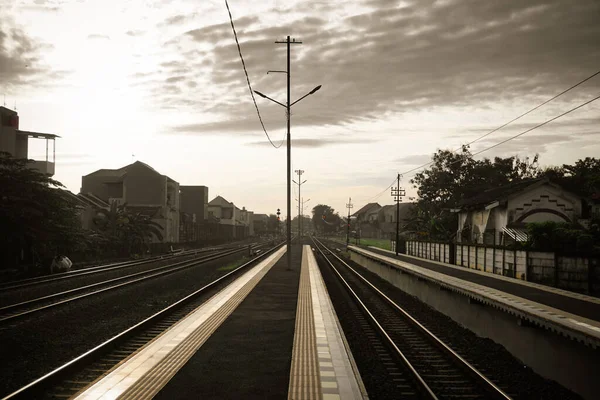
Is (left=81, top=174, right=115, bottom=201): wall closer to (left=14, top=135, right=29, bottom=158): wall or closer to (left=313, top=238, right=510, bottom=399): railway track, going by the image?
(left=14, top=135, right=29, bottom=158): wall

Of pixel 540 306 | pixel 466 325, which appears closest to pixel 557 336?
pixel 540 306

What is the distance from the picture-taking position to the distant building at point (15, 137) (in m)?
45.4

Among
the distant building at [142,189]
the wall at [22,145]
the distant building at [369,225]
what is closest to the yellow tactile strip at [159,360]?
the wall at [22,145]

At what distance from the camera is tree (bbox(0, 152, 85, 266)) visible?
25.3m

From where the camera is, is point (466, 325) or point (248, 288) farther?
point (248, 288)

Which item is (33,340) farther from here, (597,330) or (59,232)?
(59,232)

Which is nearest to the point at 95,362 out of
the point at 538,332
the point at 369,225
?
the point at 538,332

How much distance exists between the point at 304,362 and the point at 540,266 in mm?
13284

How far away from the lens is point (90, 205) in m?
48.4

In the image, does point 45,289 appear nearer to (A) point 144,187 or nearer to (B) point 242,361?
(B) point 242,361

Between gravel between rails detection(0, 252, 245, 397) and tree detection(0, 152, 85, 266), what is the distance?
350 inches

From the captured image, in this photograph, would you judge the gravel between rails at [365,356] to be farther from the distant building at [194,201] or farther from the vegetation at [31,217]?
the distant building at [194,201]

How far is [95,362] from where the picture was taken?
9094mm

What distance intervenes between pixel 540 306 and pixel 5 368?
443 inches
